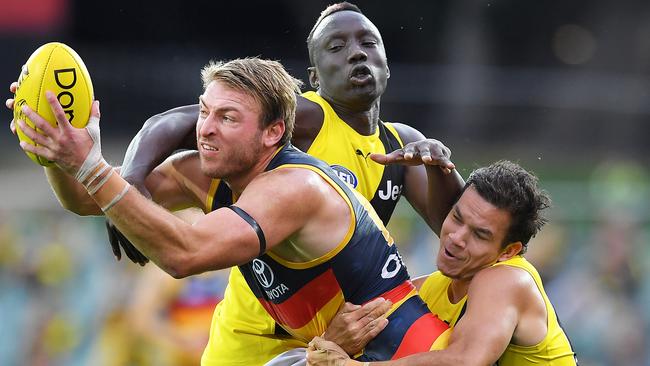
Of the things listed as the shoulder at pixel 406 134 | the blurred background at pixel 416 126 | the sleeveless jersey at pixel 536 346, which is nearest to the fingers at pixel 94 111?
the sleeveless jersey at pixel 536 346

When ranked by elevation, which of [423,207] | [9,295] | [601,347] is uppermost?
[423,207]

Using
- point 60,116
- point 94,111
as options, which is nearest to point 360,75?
point 94,111

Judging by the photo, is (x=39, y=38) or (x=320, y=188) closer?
(x=320, y=188)

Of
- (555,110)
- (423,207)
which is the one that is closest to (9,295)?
(423,207)

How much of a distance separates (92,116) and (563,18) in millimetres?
17069

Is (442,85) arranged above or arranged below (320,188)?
below

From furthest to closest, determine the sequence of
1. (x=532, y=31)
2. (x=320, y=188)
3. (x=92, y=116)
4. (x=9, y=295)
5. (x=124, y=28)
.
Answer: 1. (x=532, y=31)
2. (x=124, y=28)
3. (x=9, y=295)
4. (x=320, y=188)
5. (x=92, y=116)

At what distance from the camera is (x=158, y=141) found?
19.3ft

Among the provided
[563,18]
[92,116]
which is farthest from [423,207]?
[563,18]

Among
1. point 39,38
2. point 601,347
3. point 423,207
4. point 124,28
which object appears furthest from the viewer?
point 124,28

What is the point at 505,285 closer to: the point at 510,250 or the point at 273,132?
the point at 510,250

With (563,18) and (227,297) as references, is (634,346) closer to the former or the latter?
(227,297)

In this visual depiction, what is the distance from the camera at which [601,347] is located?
12.8 meters

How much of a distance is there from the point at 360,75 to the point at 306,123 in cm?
39
